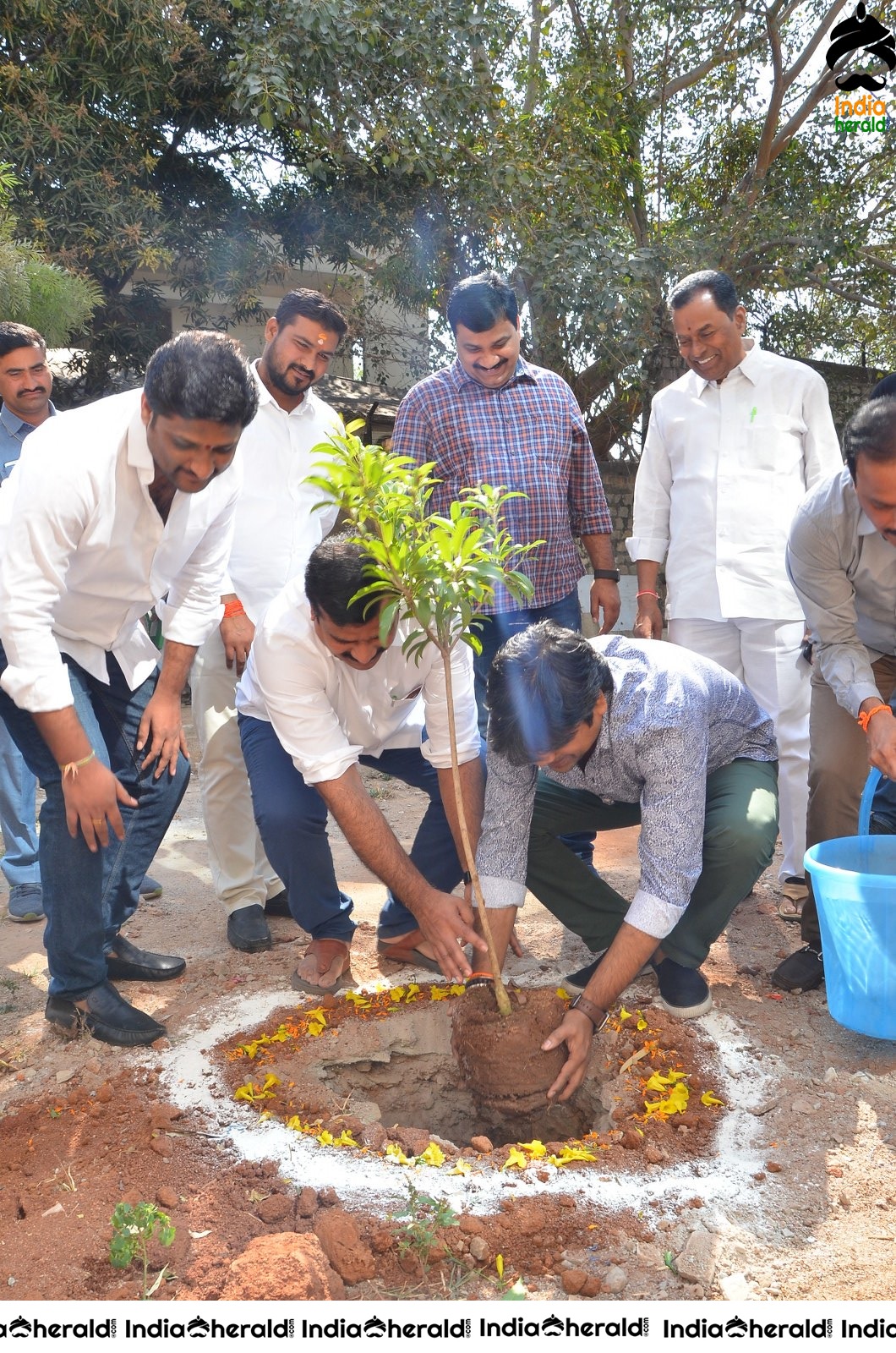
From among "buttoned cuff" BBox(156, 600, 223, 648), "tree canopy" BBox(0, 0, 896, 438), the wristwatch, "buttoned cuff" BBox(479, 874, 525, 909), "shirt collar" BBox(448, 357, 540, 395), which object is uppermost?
"tree canopy" BBox(0, 0, 896, 438)

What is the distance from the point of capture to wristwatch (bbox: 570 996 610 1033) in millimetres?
2752

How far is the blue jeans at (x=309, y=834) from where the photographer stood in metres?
3.27

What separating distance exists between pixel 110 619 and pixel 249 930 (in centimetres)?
127

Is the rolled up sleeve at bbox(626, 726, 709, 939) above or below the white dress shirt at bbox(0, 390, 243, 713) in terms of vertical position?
below

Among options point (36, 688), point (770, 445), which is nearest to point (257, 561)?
point (36, 688)

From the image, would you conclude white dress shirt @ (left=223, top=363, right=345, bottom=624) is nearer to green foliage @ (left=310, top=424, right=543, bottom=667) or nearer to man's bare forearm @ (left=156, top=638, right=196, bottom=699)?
man's bare forearm @ (left=156, top=638, right=196, bottom=699)

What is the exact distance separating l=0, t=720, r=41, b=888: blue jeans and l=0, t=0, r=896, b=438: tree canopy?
13.6 feet

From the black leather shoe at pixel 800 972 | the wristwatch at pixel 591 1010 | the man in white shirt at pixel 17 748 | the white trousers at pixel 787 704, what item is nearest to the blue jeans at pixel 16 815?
the man in white shirt at pixel 17 748

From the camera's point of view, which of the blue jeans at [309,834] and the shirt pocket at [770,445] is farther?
the shirt pocket at [770,445]

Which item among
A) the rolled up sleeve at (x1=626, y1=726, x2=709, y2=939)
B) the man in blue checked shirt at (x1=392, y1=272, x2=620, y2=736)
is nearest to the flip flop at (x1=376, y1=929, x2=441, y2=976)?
the man in blue checked shirt at (x1=392, y1=272, x2=620, y2=736)

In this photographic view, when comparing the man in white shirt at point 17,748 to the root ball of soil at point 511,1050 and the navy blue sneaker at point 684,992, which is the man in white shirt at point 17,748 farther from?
the navy blue sneaker at point 684,992

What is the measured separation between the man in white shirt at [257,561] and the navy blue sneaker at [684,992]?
1359mm
